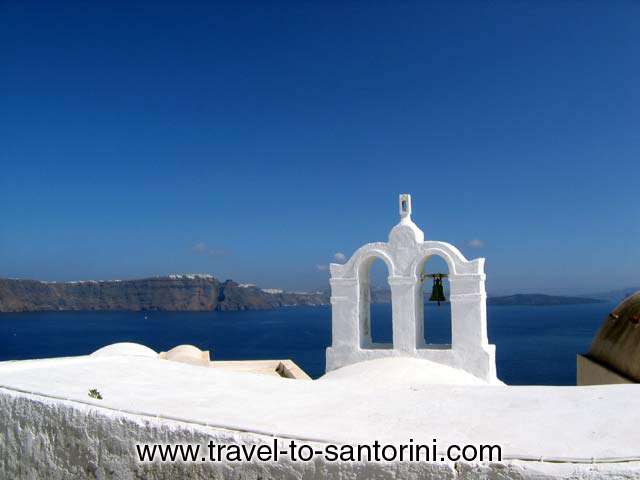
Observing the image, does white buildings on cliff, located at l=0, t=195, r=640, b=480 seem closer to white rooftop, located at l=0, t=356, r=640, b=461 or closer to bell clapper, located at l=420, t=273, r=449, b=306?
white rooftop, located at l=0, t=356, r=640, b=461

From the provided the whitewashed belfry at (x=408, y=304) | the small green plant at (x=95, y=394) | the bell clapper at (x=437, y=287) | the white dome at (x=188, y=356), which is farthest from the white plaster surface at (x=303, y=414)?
the white dome at (x=188, y=356)

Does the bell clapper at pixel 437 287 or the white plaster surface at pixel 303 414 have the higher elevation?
the bell clapper at pixel 437 287

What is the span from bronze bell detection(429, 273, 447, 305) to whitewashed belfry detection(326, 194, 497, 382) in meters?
0.34

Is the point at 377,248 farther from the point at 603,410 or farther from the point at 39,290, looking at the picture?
the point at 39,290

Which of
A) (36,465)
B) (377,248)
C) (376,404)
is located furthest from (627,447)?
(377,248)

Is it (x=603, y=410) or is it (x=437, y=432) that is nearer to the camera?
(x=437, y=432)

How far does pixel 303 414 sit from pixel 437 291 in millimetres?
6065

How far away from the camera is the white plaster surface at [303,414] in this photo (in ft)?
10.8

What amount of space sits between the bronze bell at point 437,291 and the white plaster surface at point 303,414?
4.45m

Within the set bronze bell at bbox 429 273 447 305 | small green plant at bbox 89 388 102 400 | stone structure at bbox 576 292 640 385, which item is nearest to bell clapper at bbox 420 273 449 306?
bronze bell at bbox 429 273 447 305

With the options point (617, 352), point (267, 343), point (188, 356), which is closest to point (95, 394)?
point (617, 352)

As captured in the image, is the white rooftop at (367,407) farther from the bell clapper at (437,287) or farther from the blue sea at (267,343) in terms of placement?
the blue sea at (267,343)

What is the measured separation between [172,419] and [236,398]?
0.83 m

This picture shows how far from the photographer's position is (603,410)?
3816 mm
